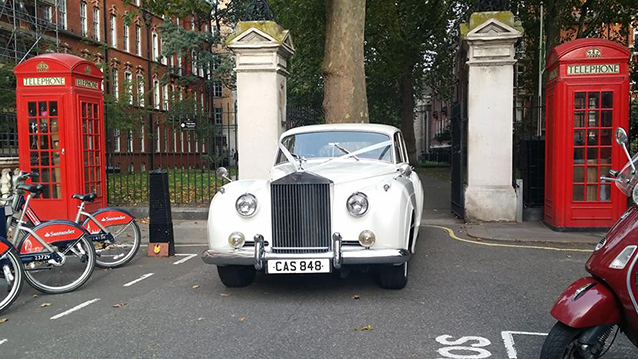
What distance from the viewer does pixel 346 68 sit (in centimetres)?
1126

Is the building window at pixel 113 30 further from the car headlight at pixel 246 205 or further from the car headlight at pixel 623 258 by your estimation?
the car headlight at pixel 623 258

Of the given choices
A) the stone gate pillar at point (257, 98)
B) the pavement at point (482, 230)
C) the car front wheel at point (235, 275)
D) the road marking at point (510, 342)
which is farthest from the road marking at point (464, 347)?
the stone gate pillar at point (257, 98)

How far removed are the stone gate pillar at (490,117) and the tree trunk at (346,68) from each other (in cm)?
221

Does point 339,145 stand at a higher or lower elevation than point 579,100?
lower

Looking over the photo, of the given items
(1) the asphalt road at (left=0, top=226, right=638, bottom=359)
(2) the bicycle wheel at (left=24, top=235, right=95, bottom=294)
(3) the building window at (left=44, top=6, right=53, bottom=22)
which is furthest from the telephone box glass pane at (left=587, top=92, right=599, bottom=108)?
(3) the building window at (left=44, top=6, right=53, bottom=22)

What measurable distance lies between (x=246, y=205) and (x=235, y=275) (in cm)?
94

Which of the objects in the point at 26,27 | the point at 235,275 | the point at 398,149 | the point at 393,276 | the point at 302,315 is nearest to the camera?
the point at 302,315

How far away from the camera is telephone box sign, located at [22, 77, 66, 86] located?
33.0ft

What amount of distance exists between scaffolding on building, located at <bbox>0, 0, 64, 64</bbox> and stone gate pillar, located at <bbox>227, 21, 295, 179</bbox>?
15.8m

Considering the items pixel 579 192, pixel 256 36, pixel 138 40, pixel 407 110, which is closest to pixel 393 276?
pixel 579 192

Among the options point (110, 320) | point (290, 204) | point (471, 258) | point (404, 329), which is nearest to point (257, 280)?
point (290, 204)

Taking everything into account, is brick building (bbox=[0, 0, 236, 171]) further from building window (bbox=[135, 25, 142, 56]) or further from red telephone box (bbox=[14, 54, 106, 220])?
red telephone box (bbox=[14, 54, 106, 220])

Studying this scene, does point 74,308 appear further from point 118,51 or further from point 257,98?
point 118,51

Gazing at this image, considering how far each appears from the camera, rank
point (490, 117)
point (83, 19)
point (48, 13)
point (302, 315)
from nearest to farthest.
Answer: point (302, 315), point (490, 117), point (48, 13), point (83, 19)
